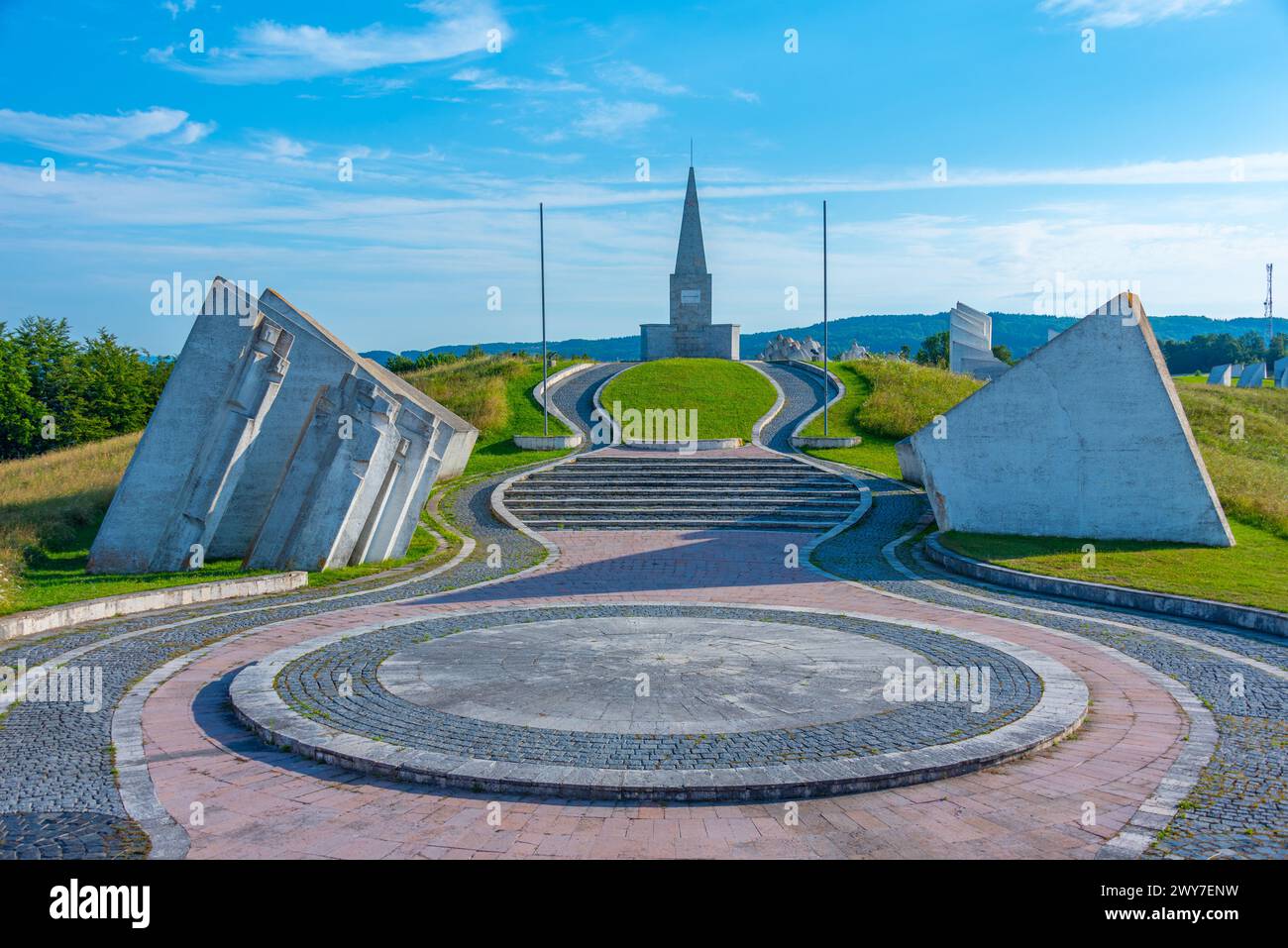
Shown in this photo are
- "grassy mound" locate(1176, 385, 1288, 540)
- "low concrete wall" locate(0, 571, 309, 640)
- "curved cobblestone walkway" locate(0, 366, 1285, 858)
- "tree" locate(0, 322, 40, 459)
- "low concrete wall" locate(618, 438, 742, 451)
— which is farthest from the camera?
"tree" locate(0, 322, 40, 459)

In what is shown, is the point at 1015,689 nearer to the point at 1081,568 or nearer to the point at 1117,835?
the point at 1117,835

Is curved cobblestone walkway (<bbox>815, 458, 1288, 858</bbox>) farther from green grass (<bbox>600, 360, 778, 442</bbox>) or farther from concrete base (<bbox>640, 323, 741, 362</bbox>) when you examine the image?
concrete base (<bbox>640, 323, 741, 362</bbox>)

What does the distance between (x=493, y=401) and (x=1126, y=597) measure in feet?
79.3

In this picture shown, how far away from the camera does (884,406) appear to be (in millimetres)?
32344

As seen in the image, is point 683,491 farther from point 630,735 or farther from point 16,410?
point 16,410

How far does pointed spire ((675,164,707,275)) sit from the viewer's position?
5075cm

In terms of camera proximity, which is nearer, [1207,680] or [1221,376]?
[1207,680]

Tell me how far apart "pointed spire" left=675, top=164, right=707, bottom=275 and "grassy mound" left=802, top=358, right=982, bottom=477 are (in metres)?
13.9

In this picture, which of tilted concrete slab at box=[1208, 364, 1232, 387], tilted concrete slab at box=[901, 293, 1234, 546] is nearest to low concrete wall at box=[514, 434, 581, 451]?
tilted concrete slab at box=[901, 293, 1234, 546]

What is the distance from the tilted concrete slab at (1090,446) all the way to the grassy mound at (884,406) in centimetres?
797

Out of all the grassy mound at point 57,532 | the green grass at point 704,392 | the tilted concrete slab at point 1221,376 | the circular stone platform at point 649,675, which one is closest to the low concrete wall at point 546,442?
the green grass at point 704,392

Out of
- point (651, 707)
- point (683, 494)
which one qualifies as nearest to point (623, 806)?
point (651, 707)

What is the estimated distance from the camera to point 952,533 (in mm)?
17000
